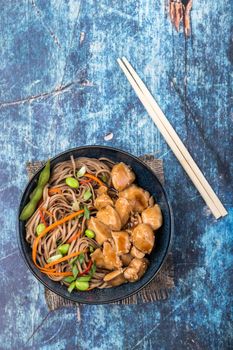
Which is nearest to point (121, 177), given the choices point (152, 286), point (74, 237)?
point (74, 237)

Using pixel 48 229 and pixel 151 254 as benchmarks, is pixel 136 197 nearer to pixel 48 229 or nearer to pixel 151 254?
pixel 151 254

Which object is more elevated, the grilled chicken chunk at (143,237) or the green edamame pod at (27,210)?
the green edamame pod at (27,210)

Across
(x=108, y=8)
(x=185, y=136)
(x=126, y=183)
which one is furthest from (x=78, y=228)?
(x=108, y=8)

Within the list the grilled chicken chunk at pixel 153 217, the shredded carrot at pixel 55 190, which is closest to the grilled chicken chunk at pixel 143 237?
the grilled chicken chunk at pixel 153 217

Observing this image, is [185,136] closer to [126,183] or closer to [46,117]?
[126,183]

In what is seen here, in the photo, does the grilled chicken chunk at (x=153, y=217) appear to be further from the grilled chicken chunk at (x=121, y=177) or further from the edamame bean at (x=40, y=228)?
the edamame bean at (x=40, y=228)

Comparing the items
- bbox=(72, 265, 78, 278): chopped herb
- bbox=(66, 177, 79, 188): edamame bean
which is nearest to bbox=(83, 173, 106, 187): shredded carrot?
bbox=(66, 177, 79, 188): edamame bean

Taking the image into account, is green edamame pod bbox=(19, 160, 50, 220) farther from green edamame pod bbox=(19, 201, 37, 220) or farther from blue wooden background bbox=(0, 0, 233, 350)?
blue wooden background bbox=(0, 0, 233, 350)
